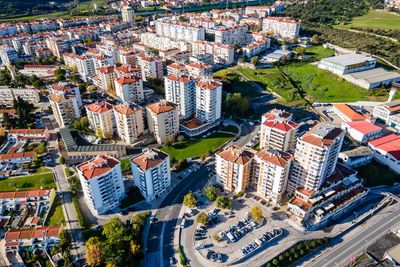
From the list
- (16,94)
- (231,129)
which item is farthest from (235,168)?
(16,94)

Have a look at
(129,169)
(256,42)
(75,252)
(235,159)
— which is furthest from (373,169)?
(256,42)

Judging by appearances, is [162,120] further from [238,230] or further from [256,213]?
[238,230]

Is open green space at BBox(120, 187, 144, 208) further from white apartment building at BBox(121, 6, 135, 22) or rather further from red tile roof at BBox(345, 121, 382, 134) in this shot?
white apartment building at BBox(121, 6, 135, 22)

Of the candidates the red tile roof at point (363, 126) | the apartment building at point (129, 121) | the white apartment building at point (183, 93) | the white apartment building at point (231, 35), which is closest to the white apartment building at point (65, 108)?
the apartment building at point (129, 121)

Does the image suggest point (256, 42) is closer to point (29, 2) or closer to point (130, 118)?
point (130, 118)

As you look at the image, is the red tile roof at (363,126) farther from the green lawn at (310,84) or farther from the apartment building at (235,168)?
the apartment building at (235,168)
